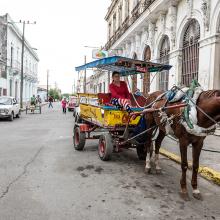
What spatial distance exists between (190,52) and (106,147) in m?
9.08

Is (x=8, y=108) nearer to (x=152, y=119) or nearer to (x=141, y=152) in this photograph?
(x=141, y=152)

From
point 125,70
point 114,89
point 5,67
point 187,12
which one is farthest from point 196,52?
point 5,67

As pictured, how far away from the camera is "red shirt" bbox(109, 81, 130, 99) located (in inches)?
301

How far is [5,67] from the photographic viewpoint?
3831 centimetres

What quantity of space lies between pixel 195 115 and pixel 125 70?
465 cm

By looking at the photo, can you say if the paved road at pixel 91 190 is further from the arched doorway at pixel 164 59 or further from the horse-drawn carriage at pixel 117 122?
the arched doorway at pixel 164 59

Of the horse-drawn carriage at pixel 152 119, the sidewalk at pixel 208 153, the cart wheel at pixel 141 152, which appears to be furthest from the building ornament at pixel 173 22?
the cart wheel at pixel 141 152

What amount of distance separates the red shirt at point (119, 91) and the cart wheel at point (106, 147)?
1.03 meters

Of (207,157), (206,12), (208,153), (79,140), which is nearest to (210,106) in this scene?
(207,157)

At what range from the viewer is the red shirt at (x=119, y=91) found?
764cm

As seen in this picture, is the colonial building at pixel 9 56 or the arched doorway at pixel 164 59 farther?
the colonial building at pixel 9 56

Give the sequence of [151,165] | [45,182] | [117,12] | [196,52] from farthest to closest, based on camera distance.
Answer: [117,12], [196,52], [151,165], [45,182]

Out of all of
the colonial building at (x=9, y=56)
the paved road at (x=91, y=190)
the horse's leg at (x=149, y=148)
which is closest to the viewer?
the paved road at (x=91, y=190)

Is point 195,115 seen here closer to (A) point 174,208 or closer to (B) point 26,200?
(A) point 174,208
